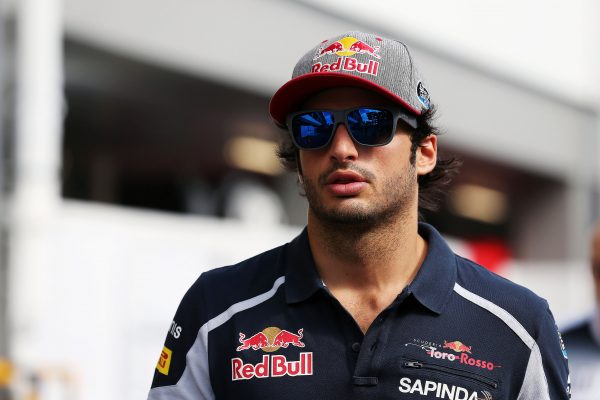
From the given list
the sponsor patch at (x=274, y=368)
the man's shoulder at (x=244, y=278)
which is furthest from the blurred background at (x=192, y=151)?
the sponsor patch at (x=274, y=368)

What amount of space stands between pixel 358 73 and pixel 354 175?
27 cm

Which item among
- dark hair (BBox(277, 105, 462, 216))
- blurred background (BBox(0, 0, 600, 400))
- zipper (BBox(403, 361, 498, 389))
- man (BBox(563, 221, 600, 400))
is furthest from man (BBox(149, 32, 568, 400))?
man (BBox(563, 221, 600, 400))

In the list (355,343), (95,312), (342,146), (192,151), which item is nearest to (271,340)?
(355,343)

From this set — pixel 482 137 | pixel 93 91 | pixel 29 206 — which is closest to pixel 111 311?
pixel 29 206

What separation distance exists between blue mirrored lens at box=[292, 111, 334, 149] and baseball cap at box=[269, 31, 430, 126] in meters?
0.08

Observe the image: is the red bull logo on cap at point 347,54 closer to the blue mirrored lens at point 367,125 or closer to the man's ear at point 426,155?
the blue mirrored lens at point 367,125

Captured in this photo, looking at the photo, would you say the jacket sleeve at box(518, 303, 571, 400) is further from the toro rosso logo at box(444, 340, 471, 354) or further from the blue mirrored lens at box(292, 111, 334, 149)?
the blue mirrored lens at box(292, 111, 334, 149)

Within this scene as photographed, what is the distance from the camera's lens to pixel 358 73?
8.21ft

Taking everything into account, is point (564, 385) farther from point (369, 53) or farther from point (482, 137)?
point (482, 137)

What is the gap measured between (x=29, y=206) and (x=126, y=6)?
98.3 inches

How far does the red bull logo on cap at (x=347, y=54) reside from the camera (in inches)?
99.3

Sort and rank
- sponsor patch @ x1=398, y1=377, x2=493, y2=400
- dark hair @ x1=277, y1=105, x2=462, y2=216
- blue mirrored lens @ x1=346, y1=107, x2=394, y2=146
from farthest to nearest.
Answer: dark hair @ x1=277, y1=105, x2=462, y2=216 → blue mirrored lens @ x1=346, y1=107, x2=394, y2=146 → sponsor patch @ x1=398, y1=377, x2=493, y2=400

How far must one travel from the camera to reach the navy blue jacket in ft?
7.97

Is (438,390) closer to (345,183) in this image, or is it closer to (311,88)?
(345,183)
